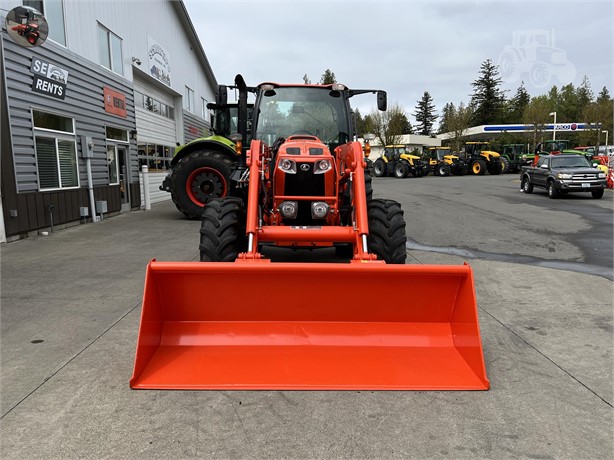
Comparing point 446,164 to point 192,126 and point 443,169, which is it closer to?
point 443,169

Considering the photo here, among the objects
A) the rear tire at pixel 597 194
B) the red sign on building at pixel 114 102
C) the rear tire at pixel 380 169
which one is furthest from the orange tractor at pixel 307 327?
the rear tire at pixel 380 169

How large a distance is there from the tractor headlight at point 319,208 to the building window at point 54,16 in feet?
27.5

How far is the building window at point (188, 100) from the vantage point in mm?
21953

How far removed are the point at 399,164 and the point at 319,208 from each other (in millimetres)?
29146

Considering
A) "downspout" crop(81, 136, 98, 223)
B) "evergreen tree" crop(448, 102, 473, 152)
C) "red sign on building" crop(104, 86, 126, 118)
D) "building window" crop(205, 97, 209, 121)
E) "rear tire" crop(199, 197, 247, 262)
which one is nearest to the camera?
"rear tire" crop(199, 197, 247, 262)

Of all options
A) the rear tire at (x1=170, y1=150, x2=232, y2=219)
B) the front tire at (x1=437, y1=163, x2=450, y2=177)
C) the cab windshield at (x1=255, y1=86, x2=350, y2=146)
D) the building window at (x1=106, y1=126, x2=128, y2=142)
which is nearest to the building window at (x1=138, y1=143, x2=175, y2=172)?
the building window at (x1=106, y1=126, x2=128, y2=142)

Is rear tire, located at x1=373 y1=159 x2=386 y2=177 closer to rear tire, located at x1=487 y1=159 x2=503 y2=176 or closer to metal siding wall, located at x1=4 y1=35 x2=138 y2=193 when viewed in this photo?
rear tire, located at x1=487 y1=159 x2=503 y2=176

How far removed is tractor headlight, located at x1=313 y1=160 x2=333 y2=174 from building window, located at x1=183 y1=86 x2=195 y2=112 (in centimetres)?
1839

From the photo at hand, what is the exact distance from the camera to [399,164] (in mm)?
33000

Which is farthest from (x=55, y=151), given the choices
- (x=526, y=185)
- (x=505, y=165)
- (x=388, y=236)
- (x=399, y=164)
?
(x=505, y=165)

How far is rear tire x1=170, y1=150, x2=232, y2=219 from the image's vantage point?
10.7 meters

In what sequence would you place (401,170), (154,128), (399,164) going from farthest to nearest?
(399,164) → (401,170) → (154,128)

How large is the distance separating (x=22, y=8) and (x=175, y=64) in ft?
42.0

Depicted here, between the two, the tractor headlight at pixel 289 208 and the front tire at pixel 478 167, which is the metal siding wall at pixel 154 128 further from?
the front tire at pixel 478 167
